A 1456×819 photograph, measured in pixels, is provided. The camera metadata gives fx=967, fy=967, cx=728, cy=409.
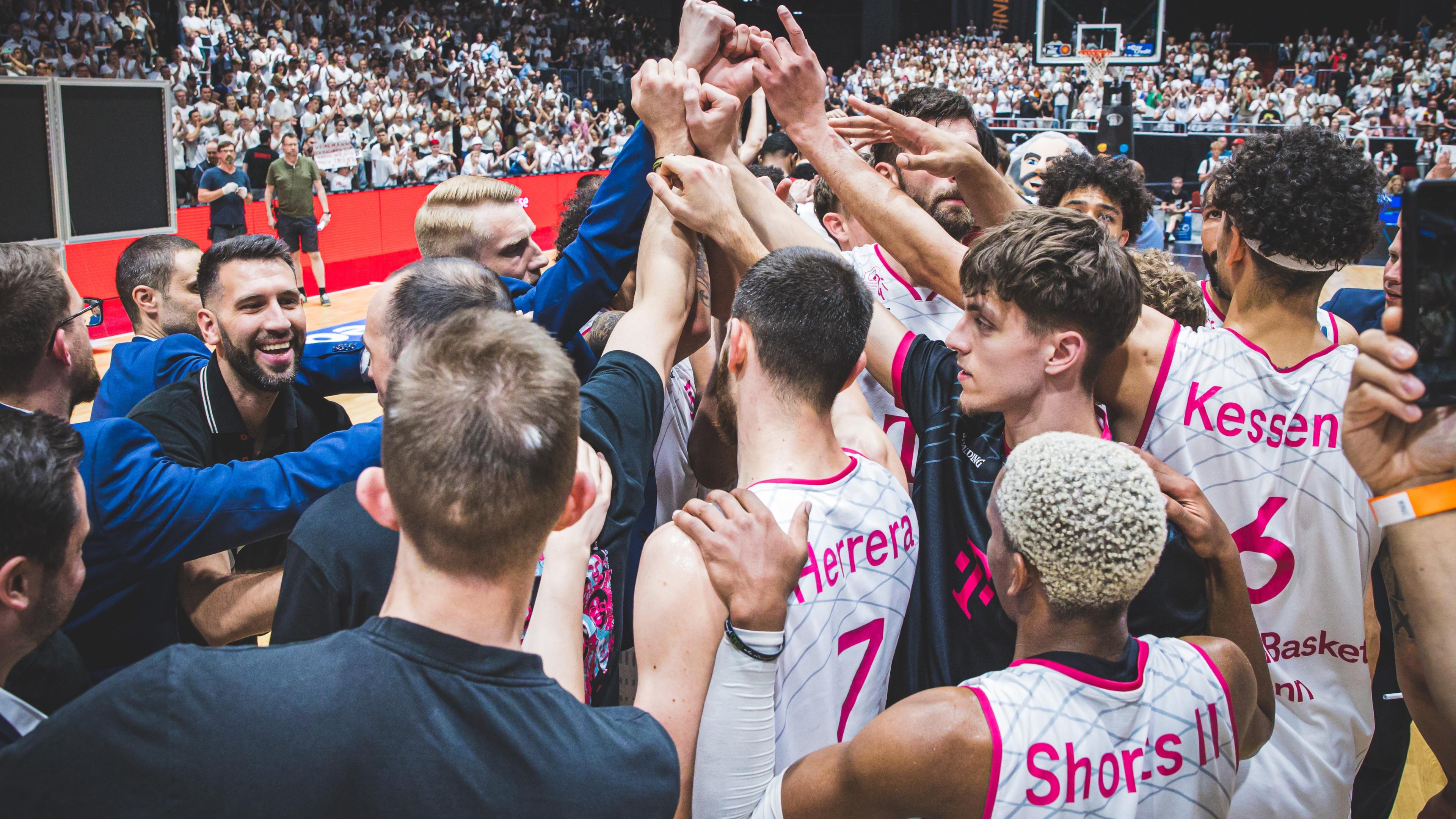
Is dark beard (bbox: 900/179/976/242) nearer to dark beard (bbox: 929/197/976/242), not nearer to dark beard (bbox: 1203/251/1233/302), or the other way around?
dark beard (bbox: 929/197/976/242)

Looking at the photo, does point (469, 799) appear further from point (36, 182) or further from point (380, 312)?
point (36, 182)

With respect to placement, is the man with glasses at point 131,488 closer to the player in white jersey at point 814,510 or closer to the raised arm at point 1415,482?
the player in white jersey at point 814,510

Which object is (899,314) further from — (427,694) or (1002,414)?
(427,694)

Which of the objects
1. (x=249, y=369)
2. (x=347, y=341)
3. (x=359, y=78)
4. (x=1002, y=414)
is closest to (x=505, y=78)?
(x=359, y=78)

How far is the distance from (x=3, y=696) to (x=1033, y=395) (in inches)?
72.9

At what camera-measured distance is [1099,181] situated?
397 centimetres

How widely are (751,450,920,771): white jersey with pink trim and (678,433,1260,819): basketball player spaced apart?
0.12m

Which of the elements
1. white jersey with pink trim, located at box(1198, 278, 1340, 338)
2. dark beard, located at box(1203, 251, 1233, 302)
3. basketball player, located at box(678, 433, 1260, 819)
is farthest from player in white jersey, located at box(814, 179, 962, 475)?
basketball player, located at box(678, 433, 1260, 819)

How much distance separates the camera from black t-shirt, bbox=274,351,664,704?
65.0 inches

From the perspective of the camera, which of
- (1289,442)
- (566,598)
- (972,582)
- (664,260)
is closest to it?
(566,598)

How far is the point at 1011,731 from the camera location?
1.51m

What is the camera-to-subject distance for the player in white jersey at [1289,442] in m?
2.17

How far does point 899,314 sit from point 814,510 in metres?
1.52

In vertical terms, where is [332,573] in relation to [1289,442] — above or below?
below
